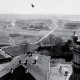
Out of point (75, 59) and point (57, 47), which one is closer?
point (75, 59)

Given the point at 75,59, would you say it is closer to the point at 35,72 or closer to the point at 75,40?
the point at 75,40

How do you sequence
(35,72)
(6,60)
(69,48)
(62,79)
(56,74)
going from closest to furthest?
(35,72) → (62,79) → (56,74) → (6,60) → (69,48)

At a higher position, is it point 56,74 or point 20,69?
point 20,69

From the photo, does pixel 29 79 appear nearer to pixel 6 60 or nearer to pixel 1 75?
pixel 1 75

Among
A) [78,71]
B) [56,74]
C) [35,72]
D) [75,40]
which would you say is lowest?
[56,74]

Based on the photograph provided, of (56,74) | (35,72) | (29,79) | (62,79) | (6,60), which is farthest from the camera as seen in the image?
(6,60)

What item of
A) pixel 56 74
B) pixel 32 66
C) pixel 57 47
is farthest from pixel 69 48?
pixel 32 66

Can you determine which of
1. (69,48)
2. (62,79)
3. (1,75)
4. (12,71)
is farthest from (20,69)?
(69,48)


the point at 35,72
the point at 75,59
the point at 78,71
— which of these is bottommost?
the point at 35,72

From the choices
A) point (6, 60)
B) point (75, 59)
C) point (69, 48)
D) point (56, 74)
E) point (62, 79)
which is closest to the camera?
point (75, 59)
